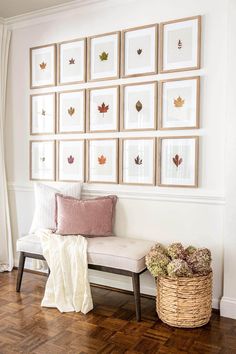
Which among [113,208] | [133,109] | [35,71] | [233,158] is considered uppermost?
[35,71]

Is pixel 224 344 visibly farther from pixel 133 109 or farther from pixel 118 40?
pixel 118 40

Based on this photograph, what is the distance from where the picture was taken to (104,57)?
3.34 m

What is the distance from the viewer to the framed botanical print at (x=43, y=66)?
3.66 m

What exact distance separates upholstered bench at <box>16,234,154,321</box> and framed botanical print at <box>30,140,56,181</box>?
2.66ft

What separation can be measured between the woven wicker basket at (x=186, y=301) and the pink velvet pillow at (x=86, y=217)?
789mm

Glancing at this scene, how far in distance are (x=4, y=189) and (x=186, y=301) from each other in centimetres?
228

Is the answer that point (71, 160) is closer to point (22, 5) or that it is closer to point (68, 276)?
point (68, 276)

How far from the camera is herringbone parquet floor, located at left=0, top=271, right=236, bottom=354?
2297mm

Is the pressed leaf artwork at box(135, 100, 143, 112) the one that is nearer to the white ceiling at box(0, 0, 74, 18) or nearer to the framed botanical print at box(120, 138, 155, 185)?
the framed botanical print at box(120, 138, 155, 185)

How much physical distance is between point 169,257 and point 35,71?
233cm

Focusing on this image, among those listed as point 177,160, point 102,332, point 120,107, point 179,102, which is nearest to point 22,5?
point 120,107

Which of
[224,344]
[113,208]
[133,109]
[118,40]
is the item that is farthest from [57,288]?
[118,40]

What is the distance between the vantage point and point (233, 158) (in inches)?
107

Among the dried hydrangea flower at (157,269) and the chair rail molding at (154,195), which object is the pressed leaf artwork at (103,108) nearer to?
the chair rail molding at (154,195)
